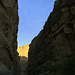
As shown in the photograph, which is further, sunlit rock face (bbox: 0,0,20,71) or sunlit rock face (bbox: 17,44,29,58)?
sunlit rock face (bbox: 17,44,29,58)

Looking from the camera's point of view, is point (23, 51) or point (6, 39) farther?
point (23, 51)

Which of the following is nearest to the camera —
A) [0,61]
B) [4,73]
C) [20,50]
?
[4,73]

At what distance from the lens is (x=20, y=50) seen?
74.8 m

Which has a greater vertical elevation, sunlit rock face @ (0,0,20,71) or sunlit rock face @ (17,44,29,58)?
sunlit rock face @ (0,0,20,71)

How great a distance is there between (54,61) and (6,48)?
5.37 meters

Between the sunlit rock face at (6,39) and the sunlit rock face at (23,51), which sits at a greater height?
the sunlit rock face at (6,39)

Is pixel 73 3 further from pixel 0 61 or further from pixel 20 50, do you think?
pixel 20 50

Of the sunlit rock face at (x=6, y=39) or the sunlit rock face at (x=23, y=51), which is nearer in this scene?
the sunlit rock face at (x=6, y=39)

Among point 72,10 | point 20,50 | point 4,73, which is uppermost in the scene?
point 72,10

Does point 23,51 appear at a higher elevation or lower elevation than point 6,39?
lower

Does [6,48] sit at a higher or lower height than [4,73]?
higher

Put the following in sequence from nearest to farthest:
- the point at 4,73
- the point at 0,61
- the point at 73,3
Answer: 1. the point at 4,73
2. the point at 0,61
3. the point at 73,3

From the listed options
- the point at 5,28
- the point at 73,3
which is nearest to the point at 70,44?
the point at 73,3

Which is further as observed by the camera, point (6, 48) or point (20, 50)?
point (20, 50)
